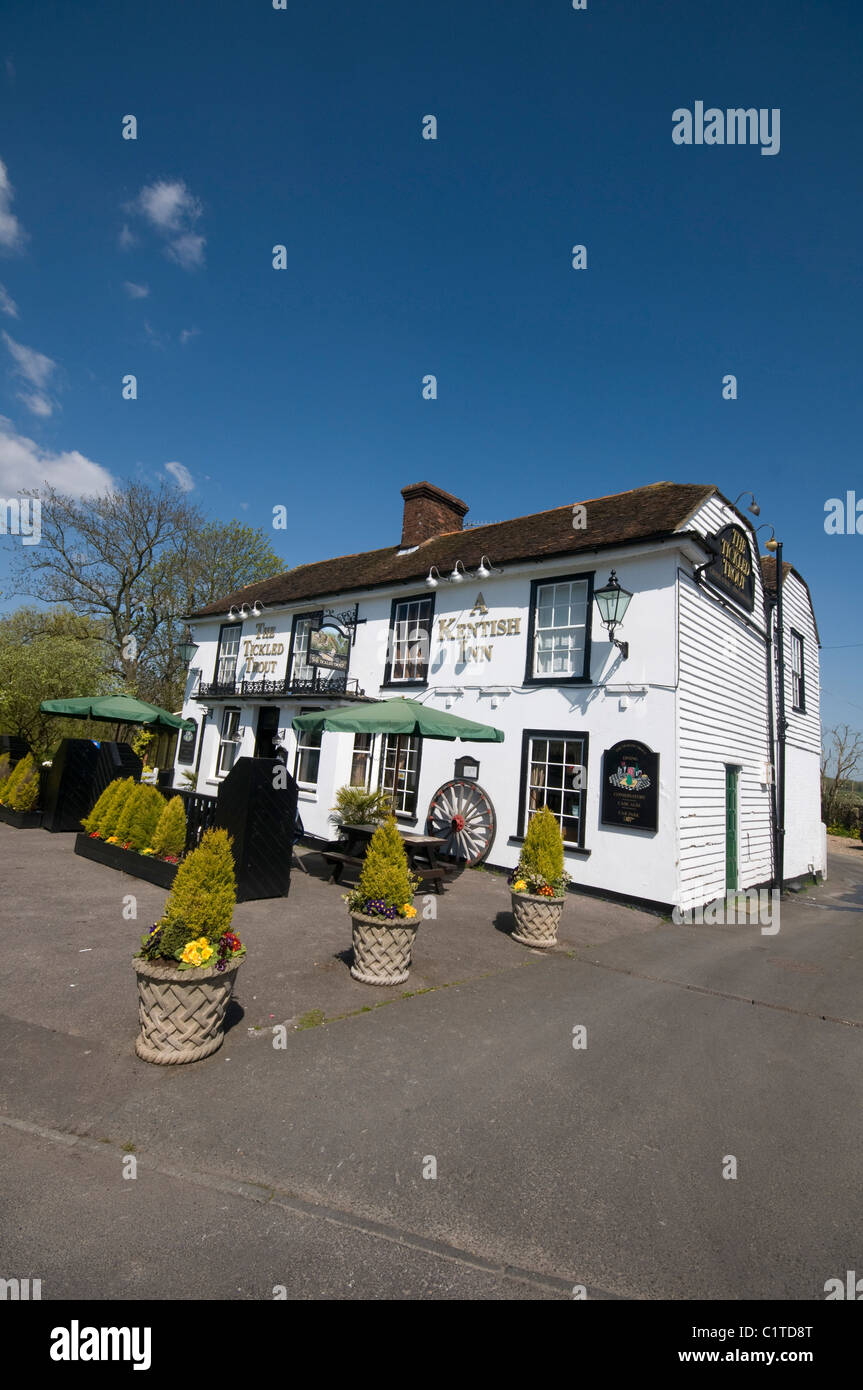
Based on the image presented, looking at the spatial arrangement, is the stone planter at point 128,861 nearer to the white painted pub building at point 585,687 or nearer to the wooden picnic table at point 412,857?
the wooden picnic table at point 412,857

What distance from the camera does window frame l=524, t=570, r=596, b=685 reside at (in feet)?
39.4

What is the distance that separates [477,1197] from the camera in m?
3.21

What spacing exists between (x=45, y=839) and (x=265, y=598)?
10.3 meters

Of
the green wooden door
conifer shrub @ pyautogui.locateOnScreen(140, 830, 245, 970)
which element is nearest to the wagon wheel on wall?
the green wooden door

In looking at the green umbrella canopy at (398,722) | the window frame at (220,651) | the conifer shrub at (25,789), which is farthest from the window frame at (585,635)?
the window frame at (220,651)

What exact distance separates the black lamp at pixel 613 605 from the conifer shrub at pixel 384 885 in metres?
6.70

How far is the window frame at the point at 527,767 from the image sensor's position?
11.6m

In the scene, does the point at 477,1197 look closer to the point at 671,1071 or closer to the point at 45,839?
the point at 671,1071

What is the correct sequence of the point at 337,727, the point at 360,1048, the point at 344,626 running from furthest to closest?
the point at 344,626
the point at 337,727
the point at 360,1048

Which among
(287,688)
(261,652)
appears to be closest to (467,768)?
(287,688)

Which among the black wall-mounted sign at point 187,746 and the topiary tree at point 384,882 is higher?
the black wall-mounted sign at point 187,746

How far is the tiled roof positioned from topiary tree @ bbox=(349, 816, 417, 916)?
25.9 ft
